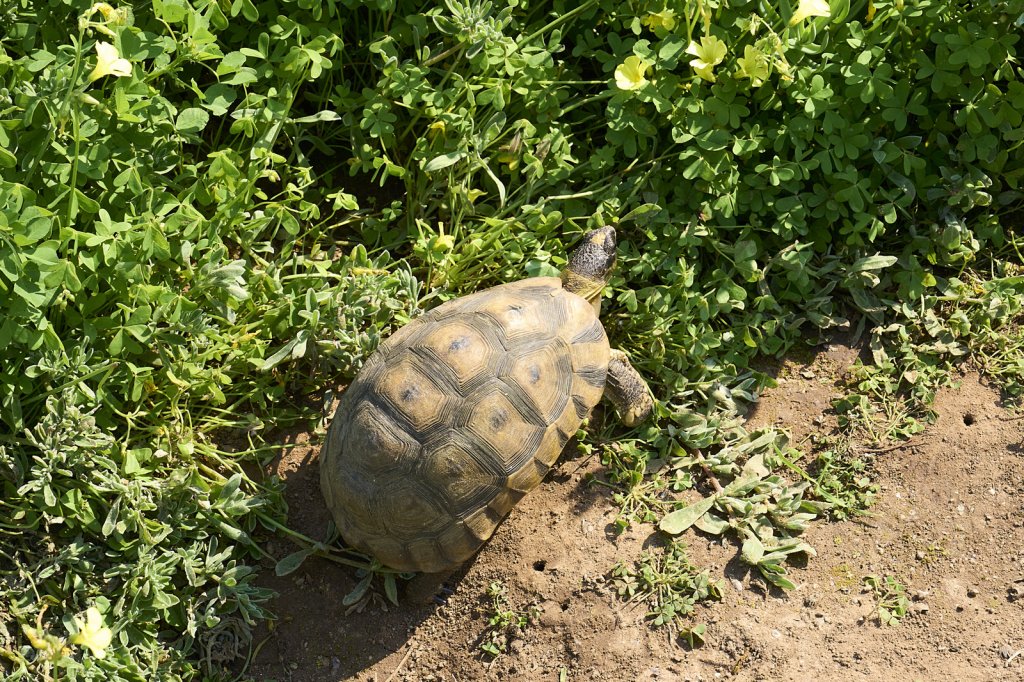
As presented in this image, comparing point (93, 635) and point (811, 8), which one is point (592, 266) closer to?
point (811, 8)

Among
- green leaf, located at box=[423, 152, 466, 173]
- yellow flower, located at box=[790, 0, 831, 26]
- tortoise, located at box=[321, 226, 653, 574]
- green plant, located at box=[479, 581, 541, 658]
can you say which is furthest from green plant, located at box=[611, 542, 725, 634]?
yellow flower, located at box=[790, 0, 831, 26]

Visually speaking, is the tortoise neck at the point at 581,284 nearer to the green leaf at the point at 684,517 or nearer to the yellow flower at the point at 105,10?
the green leaf at the point at 684,517

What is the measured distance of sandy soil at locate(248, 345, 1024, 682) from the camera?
12.7 feet

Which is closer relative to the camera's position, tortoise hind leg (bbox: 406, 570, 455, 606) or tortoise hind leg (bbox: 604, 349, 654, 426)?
tortoise hind leg (bbox: 406, 570, 455, 606)

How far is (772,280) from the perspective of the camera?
15.3 feet

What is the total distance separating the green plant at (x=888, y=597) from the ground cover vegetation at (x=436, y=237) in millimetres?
327

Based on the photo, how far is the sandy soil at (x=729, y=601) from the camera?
3.87 meters

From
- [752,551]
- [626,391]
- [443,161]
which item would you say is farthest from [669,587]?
[443,161]

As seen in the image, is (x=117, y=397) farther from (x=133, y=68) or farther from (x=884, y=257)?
(x=884, y=257)

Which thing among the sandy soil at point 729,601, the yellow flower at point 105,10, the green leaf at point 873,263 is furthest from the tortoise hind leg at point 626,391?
the yellow flower at point 105,10

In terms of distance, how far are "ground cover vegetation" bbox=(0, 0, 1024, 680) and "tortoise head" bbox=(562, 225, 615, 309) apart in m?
0.15

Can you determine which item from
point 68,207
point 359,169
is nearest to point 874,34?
point 359,169

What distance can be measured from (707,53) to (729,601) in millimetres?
2380

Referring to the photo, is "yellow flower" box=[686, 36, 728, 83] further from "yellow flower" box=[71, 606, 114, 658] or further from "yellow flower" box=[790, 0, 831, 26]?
"yellow flower" box=[71, 606, 114, 658]
